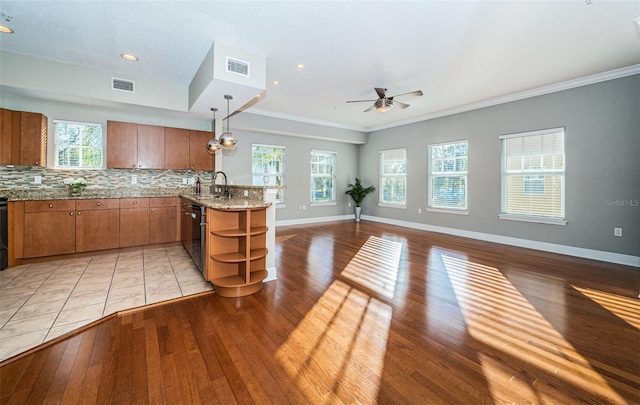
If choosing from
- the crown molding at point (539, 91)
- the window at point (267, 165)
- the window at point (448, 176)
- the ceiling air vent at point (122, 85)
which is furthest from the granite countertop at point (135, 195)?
the crown molding at point (539, 91)

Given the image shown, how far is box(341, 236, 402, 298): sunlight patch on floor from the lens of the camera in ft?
10.8

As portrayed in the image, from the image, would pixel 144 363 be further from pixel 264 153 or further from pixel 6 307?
pixel 264 153

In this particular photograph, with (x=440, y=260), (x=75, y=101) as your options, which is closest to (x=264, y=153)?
(x=75, y=101)

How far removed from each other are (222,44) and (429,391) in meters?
4.08

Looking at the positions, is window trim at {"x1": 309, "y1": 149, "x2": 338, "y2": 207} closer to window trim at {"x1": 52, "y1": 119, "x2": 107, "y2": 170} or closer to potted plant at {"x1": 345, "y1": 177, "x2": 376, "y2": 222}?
potted plant at {"x1": 345, "y1": 177, "x2": 376, "y2": 222}

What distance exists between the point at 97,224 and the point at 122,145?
1.43 meters

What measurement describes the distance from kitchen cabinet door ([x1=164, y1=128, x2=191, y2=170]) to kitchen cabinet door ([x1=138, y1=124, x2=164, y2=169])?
8 cm

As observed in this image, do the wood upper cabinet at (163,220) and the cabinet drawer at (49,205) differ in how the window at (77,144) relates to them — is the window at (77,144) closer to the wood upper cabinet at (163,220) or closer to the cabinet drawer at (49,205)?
the cabinet drawer at (49,205)

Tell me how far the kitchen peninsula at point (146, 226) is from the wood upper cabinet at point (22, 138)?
51 centimetres

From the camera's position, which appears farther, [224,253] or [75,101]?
[75,101]

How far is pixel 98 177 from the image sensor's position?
482cm

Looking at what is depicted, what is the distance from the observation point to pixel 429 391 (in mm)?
1621

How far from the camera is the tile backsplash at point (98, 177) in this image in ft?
13.8

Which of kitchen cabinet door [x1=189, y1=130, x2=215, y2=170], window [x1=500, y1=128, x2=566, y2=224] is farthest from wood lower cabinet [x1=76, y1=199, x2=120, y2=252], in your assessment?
window [x1=500, y1=128, x2=566, y2=224]
